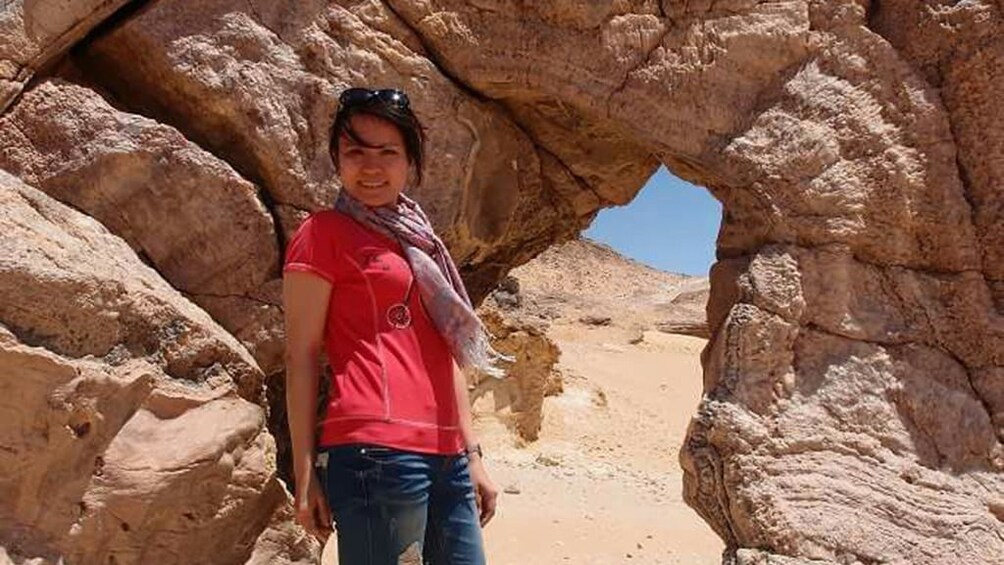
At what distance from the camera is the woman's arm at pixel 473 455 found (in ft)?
8.61

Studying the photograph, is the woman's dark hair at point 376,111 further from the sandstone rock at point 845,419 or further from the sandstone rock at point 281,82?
the sandstone rock at point 845,419

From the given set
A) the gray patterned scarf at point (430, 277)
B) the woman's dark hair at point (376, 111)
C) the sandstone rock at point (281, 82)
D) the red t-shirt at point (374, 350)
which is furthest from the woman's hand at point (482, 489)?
the sandstone rock at point (281, 82)

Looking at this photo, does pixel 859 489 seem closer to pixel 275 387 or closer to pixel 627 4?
pixel 627 4

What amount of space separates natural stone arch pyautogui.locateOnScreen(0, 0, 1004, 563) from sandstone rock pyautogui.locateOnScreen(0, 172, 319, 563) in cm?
73

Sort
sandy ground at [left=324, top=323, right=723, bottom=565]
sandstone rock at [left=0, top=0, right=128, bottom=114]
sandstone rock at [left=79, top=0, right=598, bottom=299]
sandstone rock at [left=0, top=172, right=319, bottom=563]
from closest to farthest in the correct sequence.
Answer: sandstone rock at [left=0, top=172, right=319, bottom=563] → sandstone rock at [left=0, top=0, right=128, bottom=114] → sandstone rock at [left=79, top=0, right=598, bottom=299] → sandy ground at [left=324, top=323, right=723, bottom=565]

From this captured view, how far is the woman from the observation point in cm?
236

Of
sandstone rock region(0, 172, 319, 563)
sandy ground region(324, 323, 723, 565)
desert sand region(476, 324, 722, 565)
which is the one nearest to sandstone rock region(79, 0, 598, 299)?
sandstone rock region(0, 172, 319, 563)

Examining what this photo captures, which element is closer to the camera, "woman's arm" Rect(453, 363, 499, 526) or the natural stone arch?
"woman's arm" Rect(453, 363, 499, 526)

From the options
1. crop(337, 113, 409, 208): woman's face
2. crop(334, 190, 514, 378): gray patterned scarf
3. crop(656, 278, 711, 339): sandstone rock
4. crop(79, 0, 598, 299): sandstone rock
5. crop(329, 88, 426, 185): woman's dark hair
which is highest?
crop(656, 278, 711, 339): sandstone rock

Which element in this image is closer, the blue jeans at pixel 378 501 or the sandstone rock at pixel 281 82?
the blue jeans at pixel 378 501

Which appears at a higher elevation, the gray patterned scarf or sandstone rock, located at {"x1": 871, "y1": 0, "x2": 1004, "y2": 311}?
sandstone rock, located at {"x1": 871, "y1": 0, "x2": 1004, "y2": 311}

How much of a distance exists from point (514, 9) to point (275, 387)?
1.91m

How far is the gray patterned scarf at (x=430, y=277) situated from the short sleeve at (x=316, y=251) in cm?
10

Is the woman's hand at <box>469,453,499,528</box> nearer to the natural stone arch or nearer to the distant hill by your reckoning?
the natural stone arch
